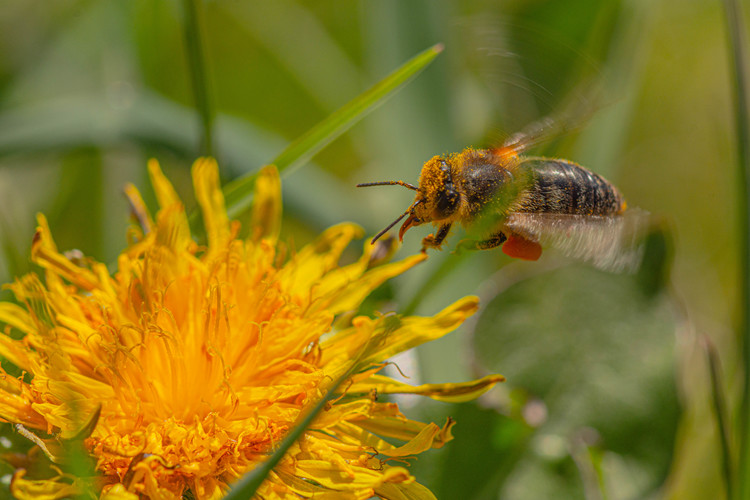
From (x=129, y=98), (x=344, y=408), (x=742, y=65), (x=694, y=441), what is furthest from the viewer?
(x=129, y=98)

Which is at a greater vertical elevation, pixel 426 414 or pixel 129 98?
pixel 129 98

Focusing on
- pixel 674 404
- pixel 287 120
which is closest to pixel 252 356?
pixel 674 404

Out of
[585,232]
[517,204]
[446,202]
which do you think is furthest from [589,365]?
[446,202]

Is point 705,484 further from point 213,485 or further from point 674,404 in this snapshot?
point 213,485

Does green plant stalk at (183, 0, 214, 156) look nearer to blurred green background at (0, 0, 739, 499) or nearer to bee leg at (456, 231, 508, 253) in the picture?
blurred green background at (0, 0, 739, 499)

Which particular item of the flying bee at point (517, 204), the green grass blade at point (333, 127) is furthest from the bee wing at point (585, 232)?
the green grass blade at point (333, 127)
